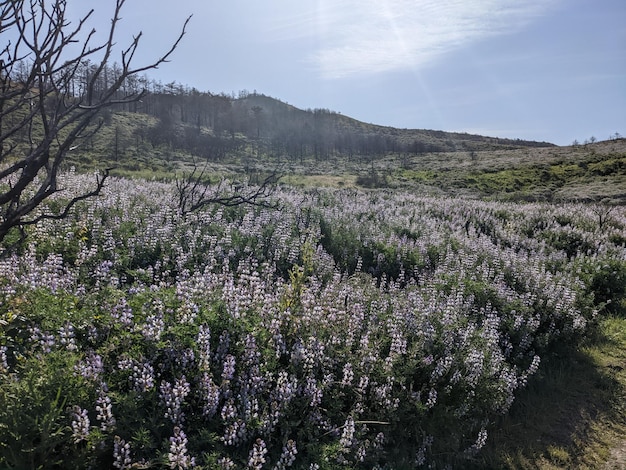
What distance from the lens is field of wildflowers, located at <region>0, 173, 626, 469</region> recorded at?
10.8 feet

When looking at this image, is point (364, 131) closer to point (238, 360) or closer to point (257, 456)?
point (238, 360)

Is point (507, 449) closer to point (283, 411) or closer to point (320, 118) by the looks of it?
point (283, 411)

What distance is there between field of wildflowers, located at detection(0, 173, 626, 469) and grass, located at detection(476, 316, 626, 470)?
28 cm

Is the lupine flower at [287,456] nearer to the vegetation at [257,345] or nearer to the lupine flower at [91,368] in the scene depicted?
the vegetation at [257,345]

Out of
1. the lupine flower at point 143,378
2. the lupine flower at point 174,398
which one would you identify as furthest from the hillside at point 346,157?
the lupine flower at point 174,398

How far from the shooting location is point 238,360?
4.32m

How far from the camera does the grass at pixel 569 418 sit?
5.12 m

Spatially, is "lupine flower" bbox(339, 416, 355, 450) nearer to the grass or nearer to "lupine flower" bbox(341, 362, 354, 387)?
"lupine flower" bbox(341, 362, 354, 387)

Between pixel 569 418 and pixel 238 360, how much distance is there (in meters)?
4.78

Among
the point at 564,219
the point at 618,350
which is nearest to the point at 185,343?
the point at 618,350

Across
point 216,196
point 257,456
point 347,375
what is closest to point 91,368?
point 257,456

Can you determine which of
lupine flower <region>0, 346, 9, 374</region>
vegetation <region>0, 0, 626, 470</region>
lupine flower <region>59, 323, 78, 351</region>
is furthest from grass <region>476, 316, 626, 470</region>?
lupine flower <region>0, 346, 9, 374</region>

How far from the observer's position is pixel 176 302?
454cm

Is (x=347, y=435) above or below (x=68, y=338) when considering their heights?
below
